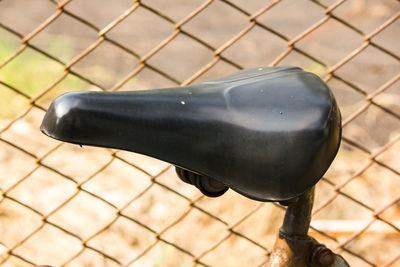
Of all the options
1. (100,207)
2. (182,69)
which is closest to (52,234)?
(100,207)

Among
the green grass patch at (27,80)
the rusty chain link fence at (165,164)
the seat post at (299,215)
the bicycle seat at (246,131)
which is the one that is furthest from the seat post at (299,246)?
the green grass patch at (27,80)

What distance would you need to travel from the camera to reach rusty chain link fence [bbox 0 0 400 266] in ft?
5.79

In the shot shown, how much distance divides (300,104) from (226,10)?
3192mm

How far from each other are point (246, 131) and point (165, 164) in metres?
1.72

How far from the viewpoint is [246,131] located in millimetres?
844

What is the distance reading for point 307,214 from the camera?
3.30ft

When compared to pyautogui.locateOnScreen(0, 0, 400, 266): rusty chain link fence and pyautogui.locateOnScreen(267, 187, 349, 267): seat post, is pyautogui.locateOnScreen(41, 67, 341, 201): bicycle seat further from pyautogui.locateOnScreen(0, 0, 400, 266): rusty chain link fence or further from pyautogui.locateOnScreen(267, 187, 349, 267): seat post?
Answer: pyautogui.locateOnScreen(0, 0, 400, 266): rusty chain link fence

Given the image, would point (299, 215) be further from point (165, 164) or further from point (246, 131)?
point (165, 164)

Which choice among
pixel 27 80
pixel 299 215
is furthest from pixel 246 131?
pixel 27 80

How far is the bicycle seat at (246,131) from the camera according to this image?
81 centimetres

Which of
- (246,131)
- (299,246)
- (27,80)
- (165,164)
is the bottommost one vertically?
(165,164)

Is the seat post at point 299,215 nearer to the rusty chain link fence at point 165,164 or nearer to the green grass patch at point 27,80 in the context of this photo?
the rusty chain link fence at point 165,164

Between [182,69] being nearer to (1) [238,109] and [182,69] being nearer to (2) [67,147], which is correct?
(2) [67,147]

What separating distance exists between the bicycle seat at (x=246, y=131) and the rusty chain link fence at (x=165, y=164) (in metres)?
0.70
